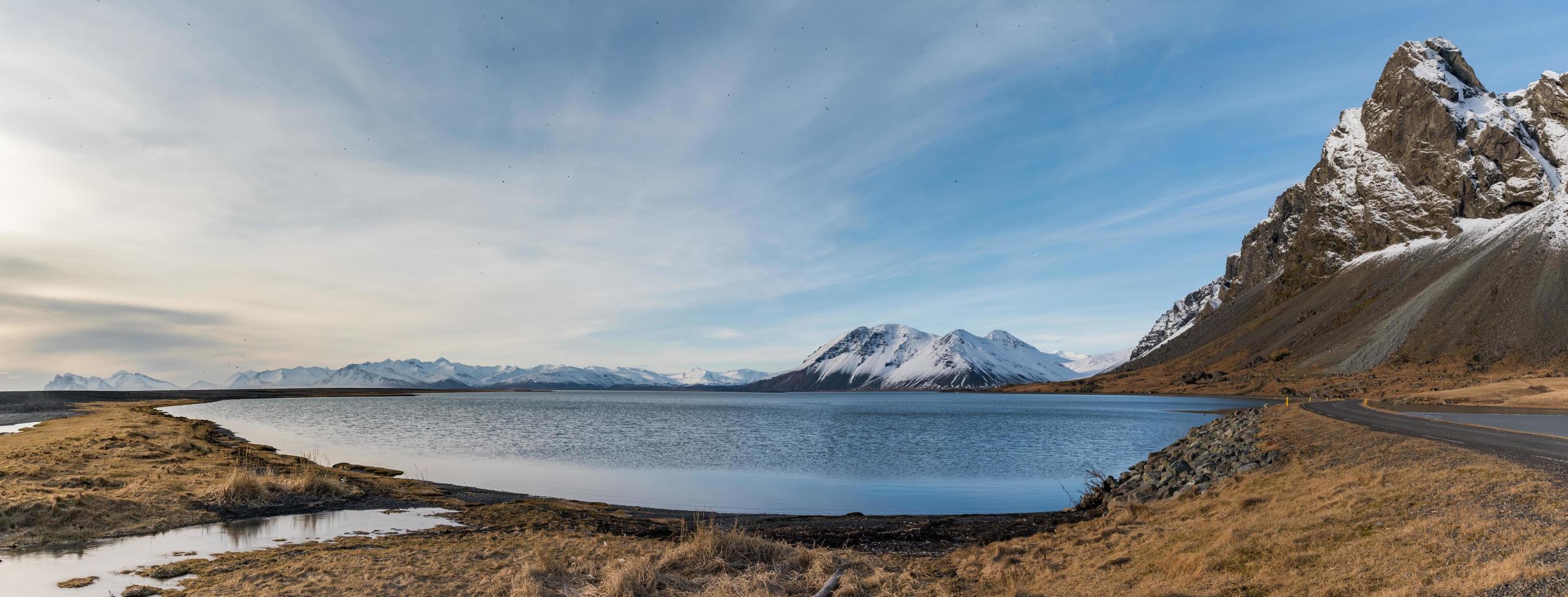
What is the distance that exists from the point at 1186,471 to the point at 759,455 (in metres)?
26.3

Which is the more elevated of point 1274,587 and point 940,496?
point 1274,587

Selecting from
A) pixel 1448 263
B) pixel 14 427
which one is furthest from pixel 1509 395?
pixel 1448 263

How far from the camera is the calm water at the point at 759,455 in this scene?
29.4 meters

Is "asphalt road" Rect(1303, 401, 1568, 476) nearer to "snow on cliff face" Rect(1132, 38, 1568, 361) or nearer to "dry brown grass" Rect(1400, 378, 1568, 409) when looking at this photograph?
"dry brown grass" Rect(1400, 378, 1568, 409)

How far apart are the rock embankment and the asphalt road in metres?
5.45

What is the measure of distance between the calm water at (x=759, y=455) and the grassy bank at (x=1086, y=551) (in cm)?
947

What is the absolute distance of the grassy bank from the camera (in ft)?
34.3

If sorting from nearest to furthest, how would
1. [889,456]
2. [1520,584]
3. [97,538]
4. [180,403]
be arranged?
[1520,584], [97,538], [889,456], [180,403]

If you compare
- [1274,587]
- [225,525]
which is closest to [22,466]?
[225,525]

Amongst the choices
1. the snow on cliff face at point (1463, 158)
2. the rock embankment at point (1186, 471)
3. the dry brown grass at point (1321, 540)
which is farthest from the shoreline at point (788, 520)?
the snow on cliff face at point (1463, 158)

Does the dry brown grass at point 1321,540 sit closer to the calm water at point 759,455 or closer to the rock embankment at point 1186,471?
the rock embankment at point 1186,471

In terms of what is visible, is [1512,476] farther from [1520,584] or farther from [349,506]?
[349,506]

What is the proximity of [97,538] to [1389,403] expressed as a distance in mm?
77627

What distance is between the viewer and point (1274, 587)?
1028 cm
